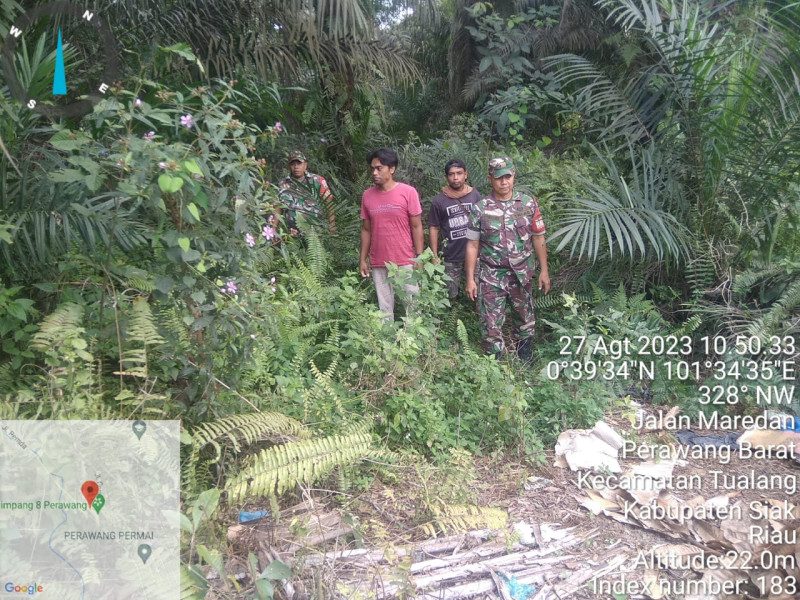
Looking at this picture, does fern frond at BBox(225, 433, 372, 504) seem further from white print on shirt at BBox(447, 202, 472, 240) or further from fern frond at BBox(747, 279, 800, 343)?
fern frond at BBox(747, 279, 800, 343)

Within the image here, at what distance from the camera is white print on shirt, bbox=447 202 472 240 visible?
5.55 metres

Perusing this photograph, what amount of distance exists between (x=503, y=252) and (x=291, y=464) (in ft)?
9.11

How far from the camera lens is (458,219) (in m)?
5.57

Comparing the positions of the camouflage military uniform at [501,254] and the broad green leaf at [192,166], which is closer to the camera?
the broad green leaf at [192,166]

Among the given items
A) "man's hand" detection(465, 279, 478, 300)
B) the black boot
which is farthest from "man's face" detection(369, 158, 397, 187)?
the black boot

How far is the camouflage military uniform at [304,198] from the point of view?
19.1 ft

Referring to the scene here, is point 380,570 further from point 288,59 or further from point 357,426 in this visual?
point 288,59

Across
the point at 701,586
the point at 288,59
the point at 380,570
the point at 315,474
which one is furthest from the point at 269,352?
the point at 288,59

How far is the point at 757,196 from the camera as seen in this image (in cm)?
498

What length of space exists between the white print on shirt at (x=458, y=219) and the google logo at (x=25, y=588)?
4.06 m

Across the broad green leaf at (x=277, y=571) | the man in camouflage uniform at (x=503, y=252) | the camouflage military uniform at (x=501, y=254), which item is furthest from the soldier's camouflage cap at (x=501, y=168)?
the broad green leaf at (x=277, y=571)

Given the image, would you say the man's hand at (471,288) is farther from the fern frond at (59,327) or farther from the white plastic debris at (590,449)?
the fern frond at (59,327)

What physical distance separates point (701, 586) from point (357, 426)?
1853 millimetres

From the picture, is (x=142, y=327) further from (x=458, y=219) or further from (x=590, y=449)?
(x=458, y=219)
